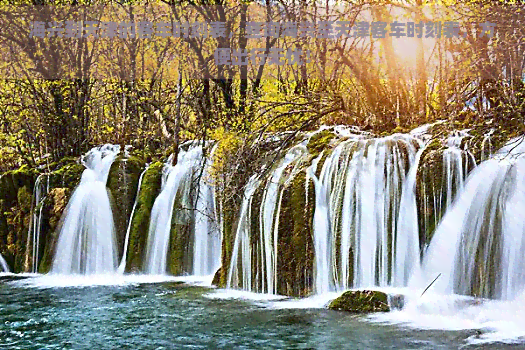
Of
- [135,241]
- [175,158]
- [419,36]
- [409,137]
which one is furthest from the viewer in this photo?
[175,158]

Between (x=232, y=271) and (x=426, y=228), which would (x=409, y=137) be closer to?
(x=426, y=228)

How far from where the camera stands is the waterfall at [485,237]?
792cm

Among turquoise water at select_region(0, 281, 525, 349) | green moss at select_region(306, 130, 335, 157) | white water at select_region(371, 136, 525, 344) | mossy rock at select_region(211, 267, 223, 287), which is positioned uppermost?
green moss at select_region(306, 130, 335, 157)

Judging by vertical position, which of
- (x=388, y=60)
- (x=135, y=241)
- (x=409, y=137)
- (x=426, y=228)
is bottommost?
(x=135, y=241)

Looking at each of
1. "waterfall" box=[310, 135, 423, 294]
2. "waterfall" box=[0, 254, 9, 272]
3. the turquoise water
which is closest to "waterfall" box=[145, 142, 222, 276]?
the turquoise water

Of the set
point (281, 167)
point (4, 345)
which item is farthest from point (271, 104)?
point (4, 345)

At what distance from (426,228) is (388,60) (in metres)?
4.76

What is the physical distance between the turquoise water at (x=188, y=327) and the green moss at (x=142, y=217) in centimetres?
330

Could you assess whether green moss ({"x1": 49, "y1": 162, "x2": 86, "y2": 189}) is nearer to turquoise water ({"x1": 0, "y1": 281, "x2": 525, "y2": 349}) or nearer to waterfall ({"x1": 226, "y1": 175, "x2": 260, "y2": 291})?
turquoise water ({"x1": 0, "y1": 281, "x2": 525, "y2": 349})

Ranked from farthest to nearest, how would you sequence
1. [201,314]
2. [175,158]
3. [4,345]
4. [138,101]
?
[138,101] < [175,158] < [201,314] < [4,345]

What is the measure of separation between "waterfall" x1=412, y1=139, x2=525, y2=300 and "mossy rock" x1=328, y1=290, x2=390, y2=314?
0.65 meters

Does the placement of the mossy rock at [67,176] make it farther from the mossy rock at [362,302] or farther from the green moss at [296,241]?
the mossy rock at [362,302]

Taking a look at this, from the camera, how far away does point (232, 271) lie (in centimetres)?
1106

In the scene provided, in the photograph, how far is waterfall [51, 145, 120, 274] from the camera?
14117mm
